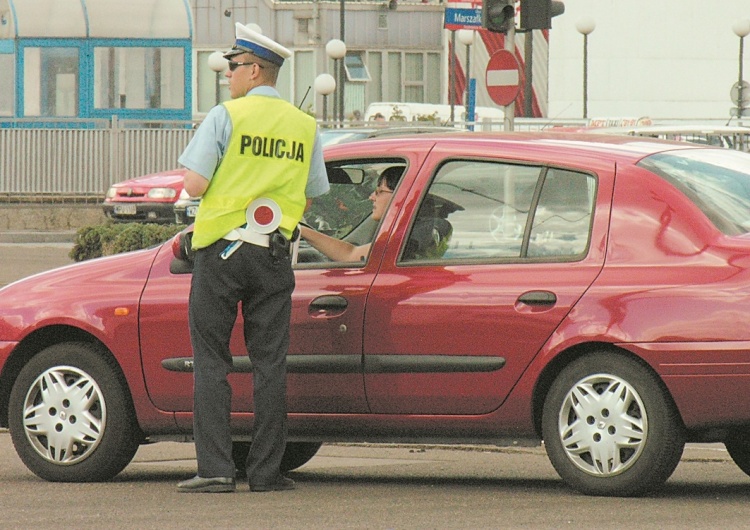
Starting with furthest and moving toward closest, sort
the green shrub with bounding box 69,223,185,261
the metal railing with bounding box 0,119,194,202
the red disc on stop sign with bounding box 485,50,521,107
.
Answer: the metal railing with bounding box 0,119,194,202 < the green shrub with bounding box 69,223,185,261 < the red disc on stop sign with bounding box 485,50,521,107

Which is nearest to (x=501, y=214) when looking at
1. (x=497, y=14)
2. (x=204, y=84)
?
(x=497, y=14)

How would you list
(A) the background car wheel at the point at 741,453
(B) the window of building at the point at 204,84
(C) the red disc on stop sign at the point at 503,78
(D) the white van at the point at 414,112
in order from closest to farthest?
(A) the background car wheel at the point at 741,453
(C) the red disc on stop sign at the point at 503,78
(D) the white van at the point at 414,112
(B) the window of building at the point at 204,84

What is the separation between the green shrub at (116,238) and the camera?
66.4ft

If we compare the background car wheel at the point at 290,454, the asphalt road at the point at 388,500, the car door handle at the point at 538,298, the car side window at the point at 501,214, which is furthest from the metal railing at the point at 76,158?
the car door handle at the point at 538,298

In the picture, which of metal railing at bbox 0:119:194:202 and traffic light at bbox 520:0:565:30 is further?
metal railing at bbox 0:119:194:202

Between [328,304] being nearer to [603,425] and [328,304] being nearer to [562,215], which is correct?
[562,215]

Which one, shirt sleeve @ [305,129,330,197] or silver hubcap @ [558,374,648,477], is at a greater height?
shirt sleeve @ [305,129,330,197]

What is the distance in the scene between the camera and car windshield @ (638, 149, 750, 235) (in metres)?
6.55

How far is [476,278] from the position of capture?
6.72m

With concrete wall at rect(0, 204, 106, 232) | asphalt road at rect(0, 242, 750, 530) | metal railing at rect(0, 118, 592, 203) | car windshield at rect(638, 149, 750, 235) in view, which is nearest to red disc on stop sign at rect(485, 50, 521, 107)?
asphalt road at rect(0, 242, 750, 530)

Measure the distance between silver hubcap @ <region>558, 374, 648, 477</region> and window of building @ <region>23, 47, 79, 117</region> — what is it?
2538 cm

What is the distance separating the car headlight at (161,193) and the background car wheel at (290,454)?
17.3 m

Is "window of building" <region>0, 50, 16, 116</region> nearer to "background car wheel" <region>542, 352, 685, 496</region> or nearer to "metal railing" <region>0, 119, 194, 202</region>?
"metal railing" <region>0, 119, 194, 202</region>

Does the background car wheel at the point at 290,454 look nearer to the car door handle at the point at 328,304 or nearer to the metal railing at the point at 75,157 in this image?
the car door handle at the point at 328,304
